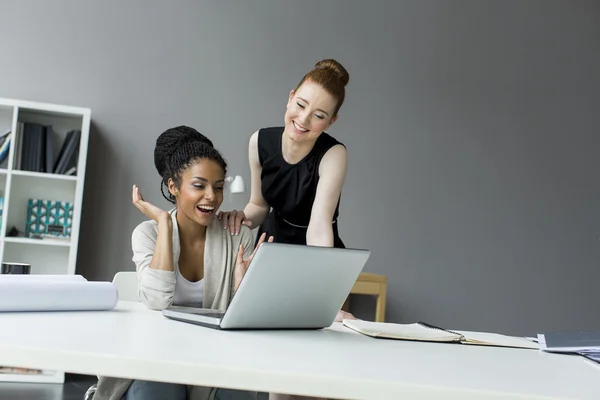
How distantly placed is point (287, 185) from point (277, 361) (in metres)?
1.62

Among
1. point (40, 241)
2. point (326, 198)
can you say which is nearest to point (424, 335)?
point (326, 198)

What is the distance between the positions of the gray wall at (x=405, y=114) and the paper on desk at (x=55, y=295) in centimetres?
285

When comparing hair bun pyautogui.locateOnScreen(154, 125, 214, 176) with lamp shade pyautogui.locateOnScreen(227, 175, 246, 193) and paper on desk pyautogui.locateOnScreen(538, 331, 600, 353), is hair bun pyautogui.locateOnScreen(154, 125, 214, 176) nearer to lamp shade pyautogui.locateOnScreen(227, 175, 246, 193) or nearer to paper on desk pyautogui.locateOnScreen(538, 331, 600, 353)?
paper on desk pyautogui.locateOnScreen(538, 331, 600, 353)

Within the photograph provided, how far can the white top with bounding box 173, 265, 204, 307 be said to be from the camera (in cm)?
184

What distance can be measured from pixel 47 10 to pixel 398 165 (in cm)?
228

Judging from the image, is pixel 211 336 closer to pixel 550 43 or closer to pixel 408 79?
pixel 408 79

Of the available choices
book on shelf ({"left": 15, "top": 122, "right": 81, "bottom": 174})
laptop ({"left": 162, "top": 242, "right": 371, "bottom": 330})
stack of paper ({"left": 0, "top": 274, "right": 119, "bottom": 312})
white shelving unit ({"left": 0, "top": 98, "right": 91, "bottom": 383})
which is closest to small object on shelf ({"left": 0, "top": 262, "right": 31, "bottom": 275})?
stack of paper ({"left": 0, "top": 274, "right": 119, "bottom": 312})

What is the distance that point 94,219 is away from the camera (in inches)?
158

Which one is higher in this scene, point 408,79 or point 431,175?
point 408,79

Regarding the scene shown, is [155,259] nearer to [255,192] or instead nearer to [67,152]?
[255,192]

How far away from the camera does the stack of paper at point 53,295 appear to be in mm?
1138

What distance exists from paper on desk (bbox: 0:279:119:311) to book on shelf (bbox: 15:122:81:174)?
2609 millimetres

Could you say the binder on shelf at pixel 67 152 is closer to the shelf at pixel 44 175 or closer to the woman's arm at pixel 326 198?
the shelf at pixel 44 175

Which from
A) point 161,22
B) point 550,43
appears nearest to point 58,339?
point 161,22
